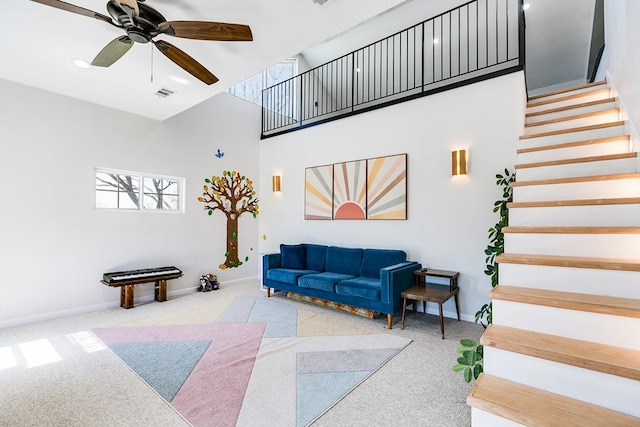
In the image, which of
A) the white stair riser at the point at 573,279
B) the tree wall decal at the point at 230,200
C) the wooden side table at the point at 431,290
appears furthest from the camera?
the tree wall decal at the point at 230,200

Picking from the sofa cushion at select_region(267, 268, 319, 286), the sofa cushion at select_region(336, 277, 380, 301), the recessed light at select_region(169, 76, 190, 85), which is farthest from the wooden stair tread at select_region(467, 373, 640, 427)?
the recessed light at select_region(169, 76, 190, 85)

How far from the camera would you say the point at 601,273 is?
153 centimetres

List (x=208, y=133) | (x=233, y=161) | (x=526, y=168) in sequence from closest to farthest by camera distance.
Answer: (x=526, y=168) < (x=208, y=133) < (x=233, y=161)

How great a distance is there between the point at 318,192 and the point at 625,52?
3.96 metres

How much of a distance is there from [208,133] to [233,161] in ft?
2.26

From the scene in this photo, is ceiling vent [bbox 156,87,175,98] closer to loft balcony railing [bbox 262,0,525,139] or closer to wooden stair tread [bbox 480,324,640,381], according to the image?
loft balcony railing [bbox 262,0,525,139]

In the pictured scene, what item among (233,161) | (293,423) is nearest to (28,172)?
(233,161)

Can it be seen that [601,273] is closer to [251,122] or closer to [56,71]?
[56,71]

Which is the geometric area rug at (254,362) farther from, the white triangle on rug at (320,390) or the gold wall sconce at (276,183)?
the gold wall sconce at (276,183)

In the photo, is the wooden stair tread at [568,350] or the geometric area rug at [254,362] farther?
the geometric area rug at [254,362]

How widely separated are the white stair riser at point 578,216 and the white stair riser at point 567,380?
1.10 metres

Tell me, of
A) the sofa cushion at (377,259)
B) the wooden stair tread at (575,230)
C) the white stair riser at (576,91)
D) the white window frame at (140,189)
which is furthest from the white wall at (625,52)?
the white window frame at (140,189)

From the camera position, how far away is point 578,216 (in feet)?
6.38

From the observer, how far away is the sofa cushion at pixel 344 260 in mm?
4377
